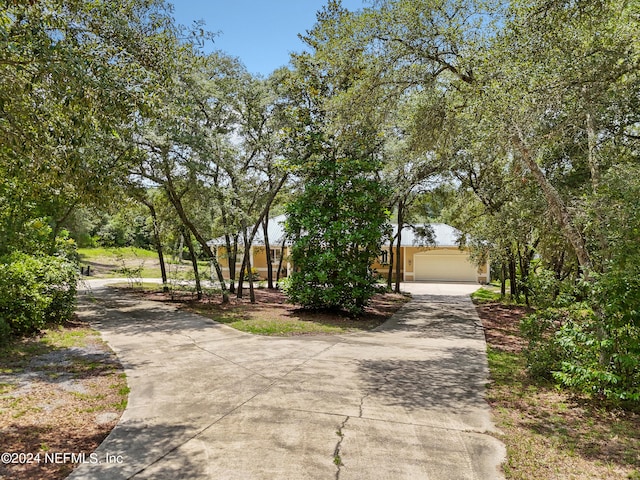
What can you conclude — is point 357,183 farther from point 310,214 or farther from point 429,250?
point 429,250

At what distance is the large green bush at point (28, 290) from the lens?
7.90 metres

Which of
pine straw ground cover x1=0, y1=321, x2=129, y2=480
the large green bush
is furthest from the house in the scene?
pine straw ground cover x1=0, y1=321, x2=129, y2=480

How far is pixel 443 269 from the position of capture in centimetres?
3312

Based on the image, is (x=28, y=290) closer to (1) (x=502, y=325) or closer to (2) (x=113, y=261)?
(1) (x=502, y=325)

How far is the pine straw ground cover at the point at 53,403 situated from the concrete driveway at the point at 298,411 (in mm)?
217

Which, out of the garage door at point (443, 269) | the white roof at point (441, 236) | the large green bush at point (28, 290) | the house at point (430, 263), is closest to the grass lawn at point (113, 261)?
the house at point (430, 263)

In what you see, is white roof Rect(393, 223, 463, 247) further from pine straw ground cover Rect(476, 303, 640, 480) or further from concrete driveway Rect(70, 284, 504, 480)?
pine straw ground cover Rect(476, 303, 640, 480)

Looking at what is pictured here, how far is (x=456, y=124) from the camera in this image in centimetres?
855

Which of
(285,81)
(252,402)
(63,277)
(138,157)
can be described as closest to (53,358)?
(63,277)

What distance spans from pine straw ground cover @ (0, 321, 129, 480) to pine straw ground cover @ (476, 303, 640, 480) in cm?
387

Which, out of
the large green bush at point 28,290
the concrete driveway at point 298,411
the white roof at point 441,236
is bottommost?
the concrete driveway at point 298,411

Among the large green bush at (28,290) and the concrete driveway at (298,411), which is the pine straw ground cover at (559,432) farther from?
the large green bush at (28,290)

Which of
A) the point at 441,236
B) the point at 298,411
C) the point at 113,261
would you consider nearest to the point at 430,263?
the point at 441,236

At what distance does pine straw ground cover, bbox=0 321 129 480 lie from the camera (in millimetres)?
3717
